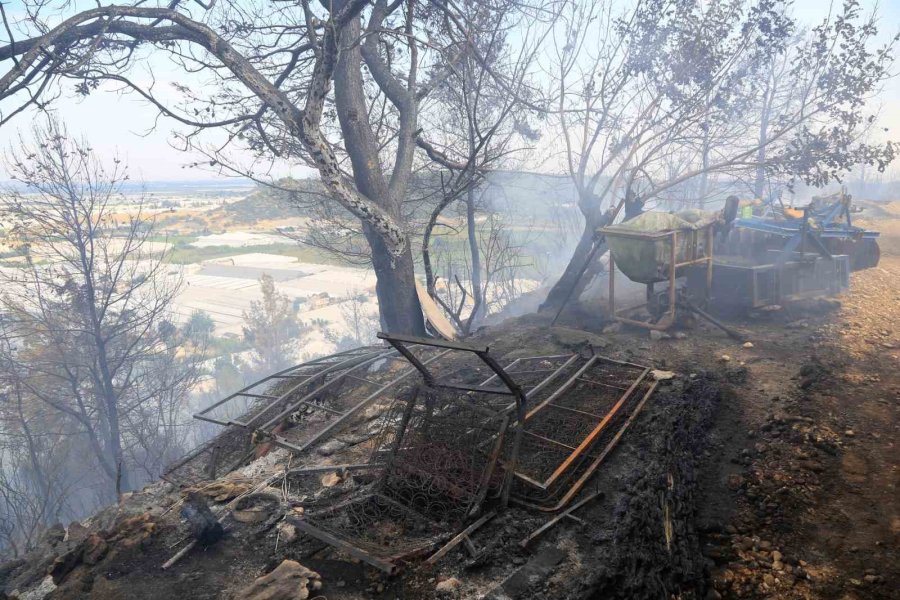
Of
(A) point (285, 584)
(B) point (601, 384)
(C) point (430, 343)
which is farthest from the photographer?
(B) point (601, 384)

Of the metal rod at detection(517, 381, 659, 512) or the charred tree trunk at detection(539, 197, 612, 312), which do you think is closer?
the metal rod at detection(517, 381, 659, 512)

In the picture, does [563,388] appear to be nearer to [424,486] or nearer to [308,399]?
[424,486]

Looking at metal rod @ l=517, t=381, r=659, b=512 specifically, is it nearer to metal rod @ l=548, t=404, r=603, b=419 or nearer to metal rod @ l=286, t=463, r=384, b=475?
metal rod @ l=548, t=404, r=603, b=419

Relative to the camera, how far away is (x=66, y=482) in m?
16.8

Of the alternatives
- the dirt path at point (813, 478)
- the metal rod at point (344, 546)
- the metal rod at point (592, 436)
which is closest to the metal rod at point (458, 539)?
the metal rod at point (344, 546)

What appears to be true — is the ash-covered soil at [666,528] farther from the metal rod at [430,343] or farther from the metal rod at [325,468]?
the metal rod at [430,343]

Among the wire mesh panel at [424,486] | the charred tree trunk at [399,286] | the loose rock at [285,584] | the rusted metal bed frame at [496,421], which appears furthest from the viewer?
the charred tree trunk at [399,286]

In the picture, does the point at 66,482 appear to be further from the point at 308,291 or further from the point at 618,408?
the point at 308,291

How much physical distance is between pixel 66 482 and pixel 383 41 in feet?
56.7

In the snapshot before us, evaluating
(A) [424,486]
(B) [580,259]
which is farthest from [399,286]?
(A) [424,486]

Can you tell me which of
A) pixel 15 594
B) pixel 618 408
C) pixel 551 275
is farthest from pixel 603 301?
pixel 551 275

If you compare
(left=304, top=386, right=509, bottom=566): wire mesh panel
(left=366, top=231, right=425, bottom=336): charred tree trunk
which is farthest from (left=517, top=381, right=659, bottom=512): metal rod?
(left=366, top=231, right=425, bottom=336): charred tree trunk

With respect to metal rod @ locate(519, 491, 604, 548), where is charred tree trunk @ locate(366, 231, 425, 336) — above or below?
above

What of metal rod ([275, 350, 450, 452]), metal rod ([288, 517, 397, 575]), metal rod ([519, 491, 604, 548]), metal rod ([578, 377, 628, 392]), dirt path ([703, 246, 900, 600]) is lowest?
dirt path ([703, 246, 900, 600])
